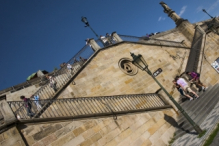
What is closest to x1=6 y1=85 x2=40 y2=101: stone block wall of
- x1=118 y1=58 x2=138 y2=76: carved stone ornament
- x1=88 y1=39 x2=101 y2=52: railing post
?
x1=88 y1=39 x2=101 y2=52: railing post

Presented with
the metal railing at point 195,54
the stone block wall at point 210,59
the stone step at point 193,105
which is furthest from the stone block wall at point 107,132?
the stone block wall at point 210,59

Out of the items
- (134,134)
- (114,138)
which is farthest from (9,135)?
(134,134)

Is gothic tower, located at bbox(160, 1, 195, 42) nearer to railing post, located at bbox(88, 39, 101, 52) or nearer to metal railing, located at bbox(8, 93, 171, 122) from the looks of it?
railing post, located at bbox(88, 39, 101, 52)

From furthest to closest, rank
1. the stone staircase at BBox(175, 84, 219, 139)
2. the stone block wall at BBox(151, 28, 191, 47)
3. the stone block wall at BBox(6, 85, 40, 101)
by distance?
the stone block wall at BBox(151, 28, 191, 47), the stone block wall at BBox(6, 85, 40, 101), the stone staircase at BBox(175, 84, 219, 139)

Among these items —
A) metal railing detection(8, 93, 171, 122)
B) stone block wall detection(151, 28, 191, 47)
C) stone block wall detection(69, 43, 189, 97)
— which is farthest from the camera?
stone block wall detection(151, 28, 191, 47)

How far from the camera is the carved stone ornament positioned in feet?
43.8

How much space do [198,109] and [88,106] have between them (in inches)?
231

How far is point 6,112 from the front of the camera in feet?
20.6

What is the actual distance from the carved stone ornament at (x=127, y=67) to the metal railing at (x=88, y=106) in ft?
9.85

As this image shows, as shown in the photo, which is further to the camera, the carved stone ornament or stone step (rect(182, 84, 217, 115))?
the carved stone ornament

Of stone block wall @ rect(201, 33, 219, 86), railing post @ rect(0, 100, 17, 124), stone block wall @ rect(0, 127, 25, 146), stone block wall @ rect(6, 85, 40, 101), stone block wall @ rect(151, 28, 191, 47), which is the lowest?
stone block wall @ rect(201, 33, 219, 86)

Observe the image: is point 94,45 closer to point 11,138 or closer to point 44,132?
point 44,132

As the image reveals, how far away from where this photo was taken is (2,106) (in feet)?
21.4

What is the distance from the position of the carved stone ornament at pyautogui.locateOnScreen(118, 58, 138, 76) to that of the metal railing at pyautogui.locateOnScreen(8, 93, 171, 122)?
3.00 meters
